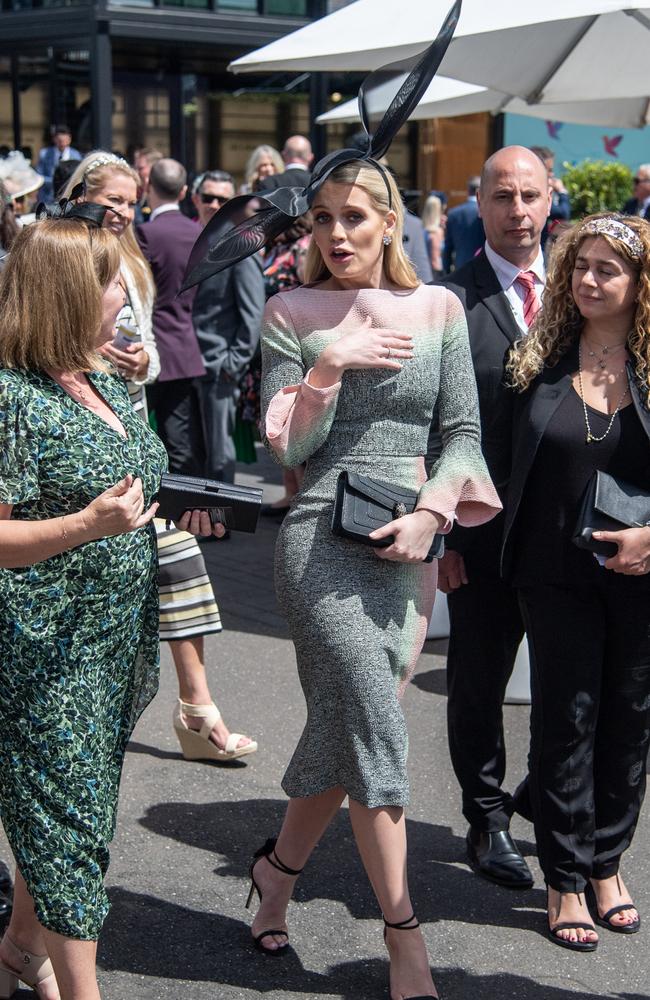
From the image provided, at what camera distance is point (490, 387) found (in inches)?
150

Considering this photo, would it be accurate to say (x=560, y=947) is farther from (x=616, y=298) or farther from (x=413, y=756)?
(x=616, y=298)

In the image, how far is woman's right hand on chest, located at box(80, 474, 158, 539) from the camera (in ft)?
8.71

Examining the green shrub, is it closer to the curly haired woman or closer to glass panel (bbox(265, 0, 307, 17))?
glass panel (bbox(265, 0, 307, 17))

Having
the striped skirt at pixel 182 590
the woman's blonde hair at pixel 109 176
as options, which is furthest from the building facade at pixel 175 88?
the striped skirt at pixel 182 590

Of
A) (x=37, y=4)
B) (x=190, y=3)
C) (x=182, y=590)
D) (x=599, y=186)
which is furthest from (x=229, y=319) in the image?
(x=37, y=4)

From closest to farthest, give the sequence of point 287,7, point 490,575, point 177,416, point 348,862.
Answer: point 490,575 < point 348,862 < point 177,416 < point 287,7

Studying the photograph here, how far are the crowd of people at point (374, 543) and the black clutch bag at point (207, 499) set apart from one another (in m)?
0.05

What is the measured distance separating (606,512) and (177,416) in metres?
4.30

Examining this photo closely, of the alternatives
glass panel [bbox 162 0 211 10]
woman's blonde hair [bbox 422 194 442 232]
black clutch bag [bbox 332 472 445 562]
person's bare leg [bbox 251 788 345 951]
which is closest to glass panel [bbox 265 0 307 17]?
glass panel [bbox 162 0 211 10]

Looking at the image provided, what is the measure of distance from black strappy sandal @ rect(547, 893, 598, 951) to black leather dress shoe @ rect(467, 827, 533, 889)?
0.95ft

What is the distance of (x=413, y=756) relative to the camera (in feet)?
15.9

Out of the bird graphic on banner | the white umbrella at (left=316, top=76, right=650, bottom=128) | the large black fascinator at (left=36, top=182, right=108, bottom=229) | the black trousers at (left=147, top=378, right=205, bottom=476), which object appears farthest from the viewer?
the bird graphic on banner

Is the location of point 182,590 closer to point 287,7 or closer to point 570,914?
point 570,914

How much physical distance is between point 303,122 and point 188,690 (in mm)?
15716
